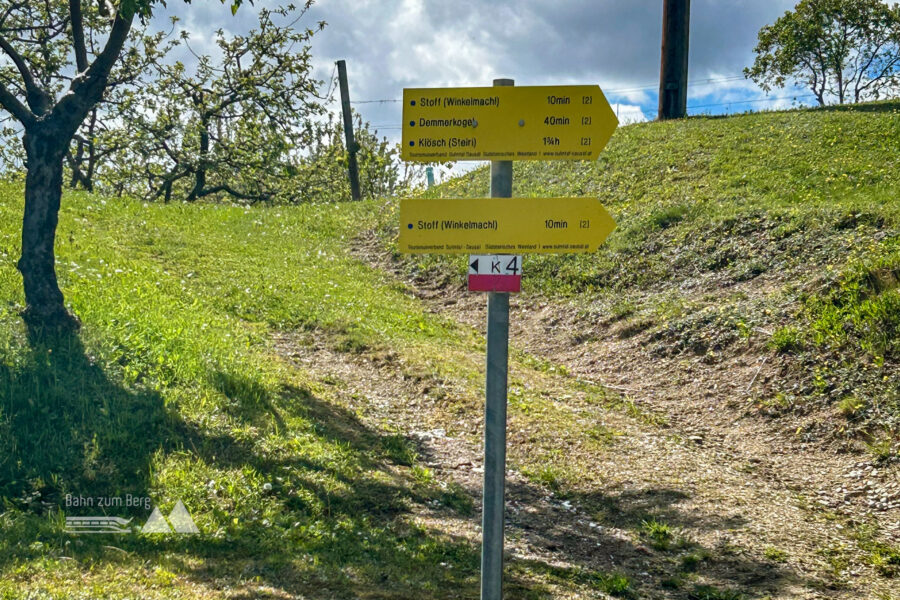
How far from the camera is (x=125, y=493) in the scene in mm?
5098

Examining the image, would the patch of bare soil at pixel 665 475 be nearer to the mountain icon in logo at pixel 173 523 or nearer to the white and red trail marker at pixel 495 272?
the mountain icon in logo at pixel 173 523

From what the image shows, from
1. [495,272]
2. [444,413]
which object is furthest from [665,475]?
[495,272]

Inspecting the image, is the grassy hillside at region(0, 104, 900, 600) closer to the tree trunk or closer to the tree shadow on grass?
the tree shadow on grass

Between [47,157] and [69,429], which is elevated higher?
[47,157]

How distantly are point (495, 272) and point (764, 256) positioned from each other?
8631 mm

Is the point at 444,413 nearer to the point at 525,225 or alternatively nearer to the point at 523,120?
the point at 525,225

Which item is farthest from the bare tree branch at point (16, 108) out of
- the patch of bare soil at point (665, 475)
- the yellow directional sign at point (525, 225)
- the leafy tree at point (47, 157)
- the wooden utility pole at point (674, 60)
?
the wooden utility pole at point (674, 60)

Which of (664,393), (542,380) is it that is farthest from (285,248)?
(664,393)

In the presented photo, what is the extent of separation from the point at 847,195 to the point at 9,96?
37.9 ft

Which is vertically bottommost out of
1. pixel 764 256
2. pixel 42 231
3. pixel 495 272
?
pixel 495 272

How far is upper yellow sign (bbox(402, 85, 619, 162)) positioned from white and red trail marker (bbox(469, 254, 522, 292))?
1.51ft

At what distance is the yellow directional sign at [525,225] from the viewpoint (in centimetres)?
349

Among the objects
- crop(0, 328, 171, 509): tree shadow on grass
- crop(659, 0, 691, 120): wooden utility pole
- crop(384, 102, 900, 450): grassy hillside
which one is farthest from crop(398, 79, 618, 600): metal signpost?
crop(659, 0, 691, 120): wooden utility pole

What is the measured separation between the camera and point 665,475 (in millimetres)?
6691
